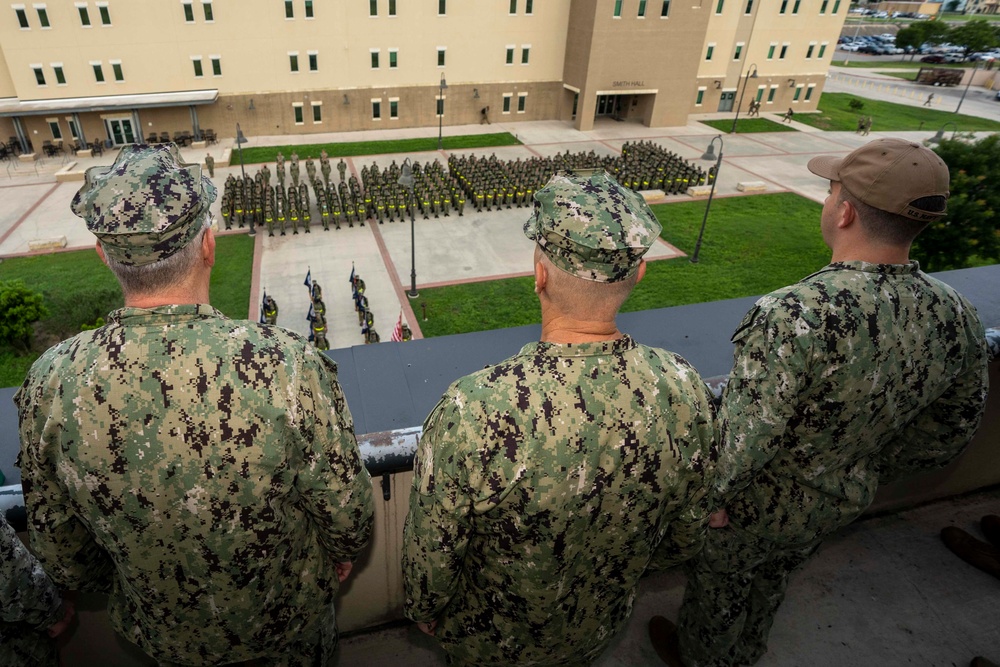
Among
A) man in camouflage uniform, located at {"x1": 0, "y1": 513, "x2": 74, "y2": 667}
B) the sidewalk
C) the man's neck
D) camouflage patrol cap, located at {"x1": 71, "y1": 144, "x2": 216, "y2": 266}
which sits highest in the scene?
camouflage patrol cap, located at {"x1": 71, "y1": 144, "x2": 216, "y2": 266}

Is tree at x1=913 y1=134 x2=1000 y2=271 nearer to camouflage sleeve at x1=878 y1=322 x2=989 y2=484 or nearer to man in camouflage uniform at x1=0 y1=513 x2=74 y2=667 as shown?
camouflage sleeve at x1=878 y1=322 x2=989 y2=484

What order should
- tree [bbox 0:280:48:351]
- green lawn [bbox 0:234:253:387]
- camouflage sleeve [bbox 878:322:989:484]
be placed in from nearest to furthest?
1. camouflage sleeve [bbox 878:322:989:484]
2. tree [bbox 0:280:48:351]
3. green lawn [bbox 0:234:253:387]

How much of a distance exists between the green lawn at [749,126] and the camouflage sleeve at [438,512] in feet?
123

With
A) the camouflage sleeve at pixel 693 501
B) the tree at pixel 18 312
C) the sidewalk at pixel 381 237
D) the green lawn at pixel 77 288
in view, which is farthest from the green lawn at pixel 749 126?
the camouflage sleeve at pixel 693 501

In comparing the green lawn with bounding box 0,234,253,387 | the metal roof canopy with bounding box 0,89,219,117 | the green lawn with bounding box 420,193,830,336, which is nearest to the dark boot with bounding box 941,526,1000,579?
the green lawn with bounding box 420,193,830,336

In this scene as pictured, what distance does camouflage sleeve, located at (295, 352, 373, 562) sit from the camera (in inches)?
80.1

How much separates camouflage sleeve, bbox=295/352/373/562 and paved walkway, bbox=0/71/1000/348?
10.6 metres

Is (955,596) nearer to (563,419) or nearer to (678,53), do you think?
(563,419)

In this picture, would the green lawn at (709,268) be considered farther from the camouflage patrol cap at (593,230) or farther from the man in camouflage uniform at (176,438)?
the camouflage patrol cap at (593,230)

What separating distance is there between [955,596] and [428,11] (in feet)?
107

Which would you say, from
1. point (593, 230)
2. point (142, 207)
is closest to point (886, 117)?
point (593, 230)

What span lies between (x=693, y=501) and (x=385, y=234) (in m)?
18.3

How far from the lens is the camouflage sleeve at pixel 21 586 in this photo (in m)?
2.17

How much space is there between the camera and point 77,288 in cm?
1605
